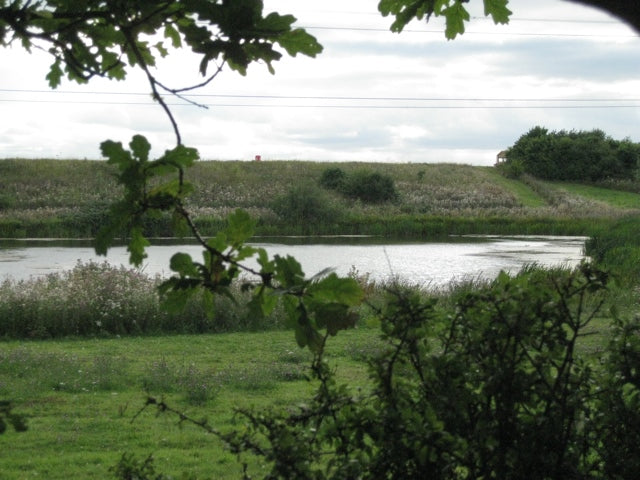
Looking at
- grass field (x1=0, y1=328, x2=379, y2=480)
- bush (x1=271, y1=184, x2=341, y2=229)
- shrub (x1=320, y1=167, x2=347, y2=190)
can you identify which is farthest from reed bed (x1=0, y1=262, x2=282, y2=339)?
shrub (x1=320, y1=167, x2=347, y2=190)

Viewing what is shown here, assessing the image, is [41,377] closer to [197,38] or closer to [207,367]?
[207,367]

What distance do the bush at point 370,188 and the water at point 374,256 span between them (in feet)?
43.2

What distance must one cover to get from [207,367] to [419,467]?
6261 millimetres

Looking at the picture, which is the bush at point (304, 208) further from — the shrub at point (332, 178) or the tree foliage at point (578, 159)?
the tree foliage at point (578, 159)

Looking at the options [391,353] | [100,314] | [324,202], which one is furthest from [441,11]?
[324,202]

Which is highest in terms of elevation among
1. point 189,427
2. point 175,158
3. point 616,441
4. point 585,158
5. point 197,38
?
point 585,158

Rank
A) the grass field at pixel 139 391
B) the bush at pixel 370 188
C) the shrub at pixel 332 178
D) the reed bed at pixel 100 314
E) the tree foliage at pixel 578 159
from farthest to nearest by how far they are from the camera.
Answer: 1. the tree foliage at pixel 578 159
2. the shrub at pixel 332 178
3. the bush at pixel 370 188
4. the reed bed at pixel 100 314
5. the grass field at pixel 139 391

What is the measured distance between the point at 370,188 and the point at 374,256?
24084 millimetres

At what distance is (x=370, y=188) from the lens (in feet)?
162

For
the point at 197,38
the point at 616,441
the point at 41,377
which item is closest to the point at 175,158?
the point at 197,38

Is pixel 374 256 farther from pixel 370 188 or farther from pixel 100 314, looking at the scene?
pixel 370 188

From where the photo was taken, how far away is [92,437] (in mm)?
5695

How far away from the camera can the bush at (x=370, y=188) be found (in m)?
49.3

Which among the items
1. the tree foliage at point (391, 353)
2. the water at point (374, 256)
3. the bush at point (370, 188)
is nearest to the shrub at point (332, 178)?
the bush at point (370, 188)
